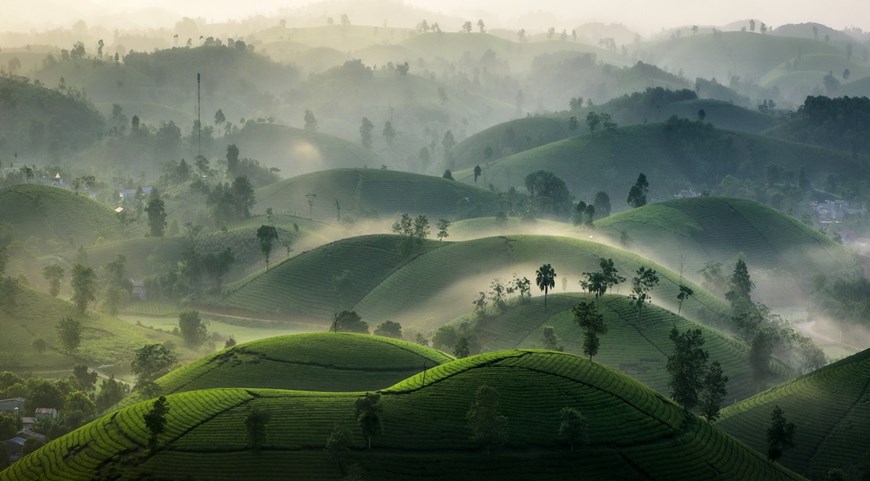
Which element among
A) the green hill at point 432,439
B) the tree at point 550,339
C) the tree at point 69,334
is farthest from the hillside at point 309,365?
the tree at point 69,334

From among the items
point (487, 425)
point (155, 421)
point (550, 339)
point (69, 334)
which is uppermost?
point (550, 339)

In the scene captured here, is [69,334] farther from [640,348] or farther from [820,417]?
[820,417]

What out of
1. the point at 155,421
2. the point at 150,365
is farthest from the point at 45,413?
the point at 155,421

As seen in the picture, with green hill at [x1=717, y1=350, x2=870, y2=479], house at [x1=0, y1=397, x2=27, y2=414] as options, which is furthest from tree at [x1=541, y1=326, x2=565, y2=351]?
house at [x1=0, y1=397, x2=27, y2=414]

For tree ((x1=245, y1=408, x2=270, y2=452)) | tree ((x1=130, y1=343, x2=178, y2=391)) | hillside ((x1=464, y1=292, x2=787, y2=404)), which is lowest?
tree ((x1=245, y1=408, x2=270, y2=452))

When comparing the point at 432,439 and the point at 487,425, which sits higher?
the point at 487,425

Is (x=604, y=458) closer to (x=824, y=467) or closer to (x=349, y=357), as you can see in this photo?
(x=824, y=467)

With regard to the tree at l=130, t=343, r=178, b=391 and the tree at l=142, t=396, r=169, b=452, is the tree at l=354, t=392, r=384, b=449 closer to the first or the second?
the tree at l=142, t=396, r=169, b=452
